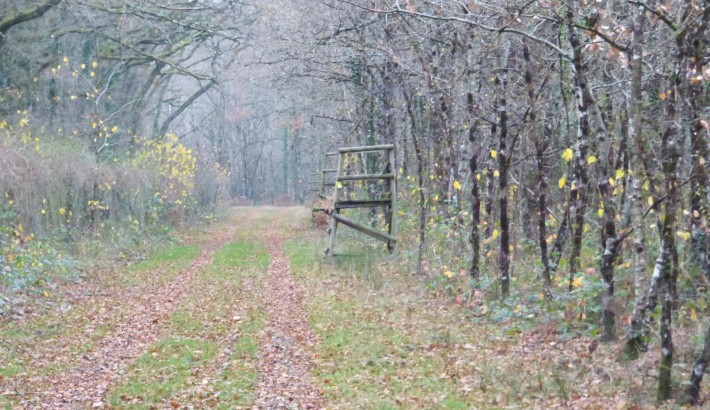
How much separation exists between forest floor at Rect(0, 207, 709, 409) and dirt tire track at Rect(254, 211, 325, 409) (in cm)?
2

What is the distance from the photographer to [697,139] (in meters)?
6.66

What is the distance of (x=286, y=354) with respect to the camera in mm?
9273

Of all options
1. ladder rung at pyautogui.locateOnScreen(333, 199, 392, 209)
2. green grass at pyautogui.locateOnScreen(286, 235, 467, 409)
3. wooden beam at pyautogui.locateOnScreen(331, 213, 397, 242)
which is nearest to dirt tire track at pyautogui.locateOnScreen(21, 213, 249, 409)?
green grass at pyautogui.locateOnScreen(286, 235, 467, 409)

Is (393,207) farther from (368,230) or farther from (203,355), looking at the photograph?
(203,355)

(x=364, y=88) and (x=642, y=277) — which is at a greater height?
(x=364, y=88)

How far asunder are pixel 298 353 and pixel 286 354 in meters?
0.16

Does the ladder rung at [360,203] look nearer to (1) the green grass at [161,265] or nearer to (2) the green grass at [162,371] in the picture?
(1) the green grass at [161,265]

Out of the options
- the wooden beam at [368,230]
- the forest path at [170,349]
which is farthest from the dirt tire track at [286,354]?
the wooden beam at [368,230]

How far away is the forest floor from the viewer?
721 centimetres

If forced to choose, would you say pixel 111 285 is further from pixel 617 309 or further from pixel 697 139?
pixel 697 139

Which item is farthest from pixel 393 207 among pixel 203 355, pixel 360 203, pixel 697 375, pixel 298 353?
pixel 697 375

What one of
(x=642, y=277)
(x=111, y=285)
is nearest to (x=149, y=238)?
(x=111, y=285)

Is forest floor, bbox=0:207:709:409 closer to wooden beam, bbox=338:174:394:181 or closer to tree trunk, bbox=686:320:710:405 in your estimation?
tree trunk, bbox=686:320:710:405

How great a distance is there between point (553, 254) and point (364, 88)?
11.8m
